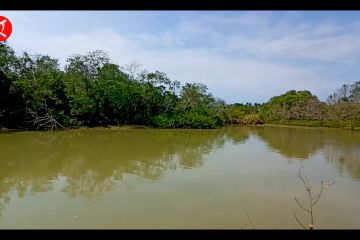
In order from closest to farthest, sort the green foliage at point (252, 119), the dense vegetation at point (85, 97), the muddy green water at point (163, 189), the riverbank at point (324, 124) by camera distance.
Result: the muddy green water at point (163, 189) < the dense vegetation at point (85, 97) < the riverbank at point (324, 124) < the green foliage at point (252, 119)

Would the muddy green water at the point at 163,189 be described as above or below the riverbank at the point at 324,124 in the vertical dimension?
below

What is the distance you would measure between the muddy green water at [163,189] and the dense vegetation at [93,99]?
668cm

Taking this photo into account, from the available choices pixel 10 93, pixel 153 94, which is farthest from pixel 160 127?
pixel 10 93

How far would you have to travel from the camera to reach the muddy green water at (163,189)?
432cm

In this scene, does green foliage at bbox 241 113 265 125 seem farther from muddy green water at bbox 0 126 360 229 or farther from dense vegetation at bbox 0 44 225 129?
muddy green water at bbox 0 126 360 229

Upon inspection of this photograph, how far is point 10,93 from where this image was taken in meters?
15.4

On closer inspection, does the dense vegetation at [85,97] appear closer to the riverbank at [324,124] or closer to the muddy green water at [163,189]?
the muddy green water at [163,189]

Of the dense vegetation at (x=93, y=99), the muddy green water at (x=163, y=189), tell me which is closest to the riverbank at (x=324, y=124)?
the dense vegetation at (x=93, y=99)

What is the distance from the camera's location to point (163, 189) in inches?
232

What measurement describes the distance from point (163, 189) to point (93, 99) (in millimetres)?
14183

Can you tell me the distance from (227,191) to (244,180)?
115 cm

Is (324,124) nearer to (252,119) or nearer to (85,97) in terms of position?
(252,119)

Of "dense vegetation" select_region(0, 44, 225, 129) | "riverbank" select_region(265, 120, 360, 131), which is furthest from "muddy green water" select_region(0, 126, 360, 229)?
"riverbank" select_region(265, 120, 360, 131)
